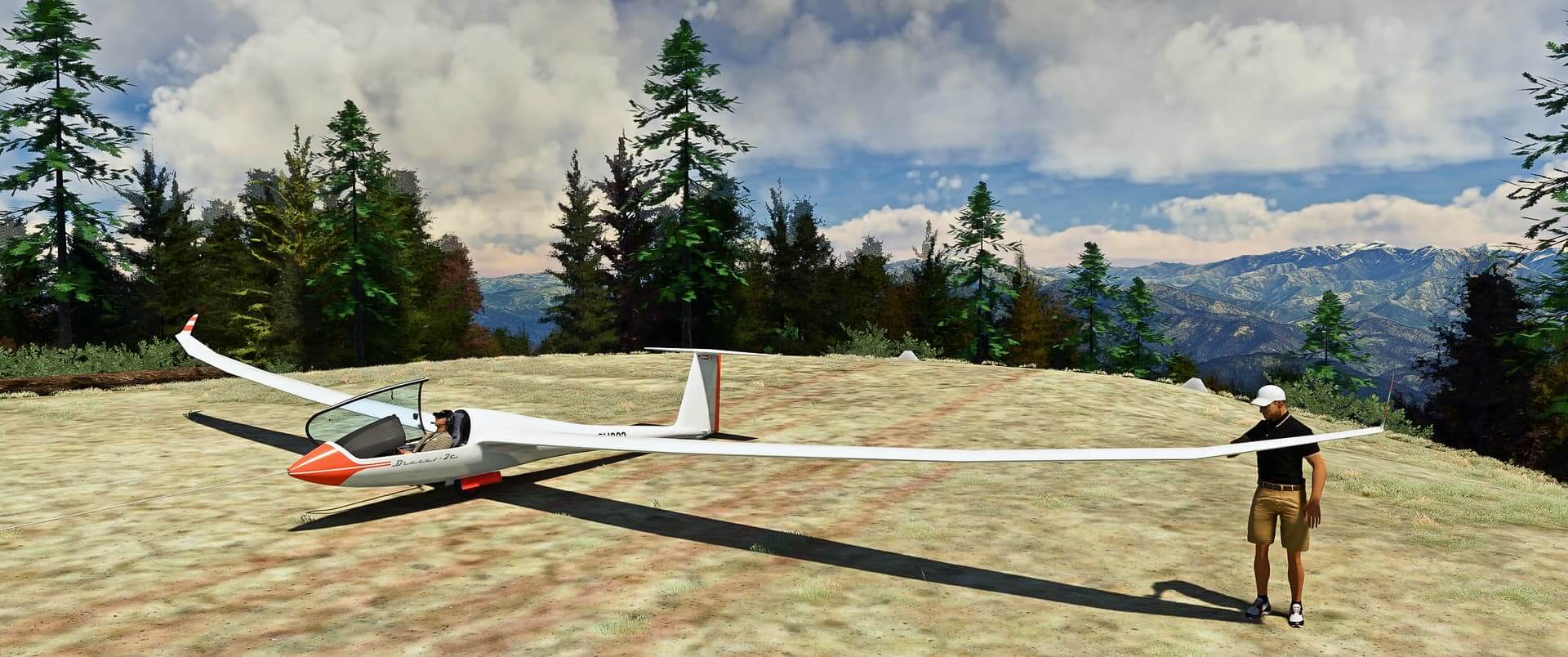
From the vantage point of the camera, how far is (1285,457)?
7551 millimetres

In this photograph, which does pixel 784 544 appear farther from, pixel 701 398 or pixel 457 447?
pixel 701 398

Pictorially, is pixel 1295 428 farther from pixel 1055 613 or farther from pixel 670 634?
pixel 670 634

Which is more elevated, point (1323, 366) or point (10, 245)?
point (10, 245)

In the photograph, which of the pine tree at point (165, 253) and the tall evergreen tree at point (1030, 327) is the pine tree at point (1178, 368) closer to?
the tall evergreen tree at point (1030, 327)

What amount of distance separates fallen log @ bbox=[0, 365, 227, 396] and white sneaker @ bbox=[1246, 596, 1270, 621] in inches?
1105

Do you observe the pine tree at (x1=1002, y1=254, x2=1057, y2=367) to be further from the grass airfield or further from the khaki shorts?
the khaki shorts

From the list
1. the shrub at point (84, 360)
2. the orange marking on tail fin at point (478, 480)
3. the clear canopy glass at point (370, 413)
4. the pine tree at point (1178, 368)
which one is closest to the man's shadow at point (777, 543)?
the orange marking on tail fin at point (478, 480)

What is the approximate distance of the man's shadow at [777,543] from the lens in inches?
316

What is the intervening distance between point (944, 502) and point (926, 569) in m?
2.97

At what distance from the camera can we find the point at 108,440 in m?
14.9

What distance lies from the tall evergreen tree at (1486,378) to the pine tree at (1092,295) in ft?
72.2

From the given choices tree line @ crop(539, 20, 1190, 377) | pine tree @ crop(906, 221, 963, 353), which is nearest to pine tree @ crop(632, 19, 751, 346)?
tree line @ crop(539, 20, 1190, 377)

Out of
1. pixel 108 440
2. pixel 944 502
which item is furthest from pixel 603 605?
pixel 108 440

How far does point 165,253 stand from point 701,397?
5811 cm
